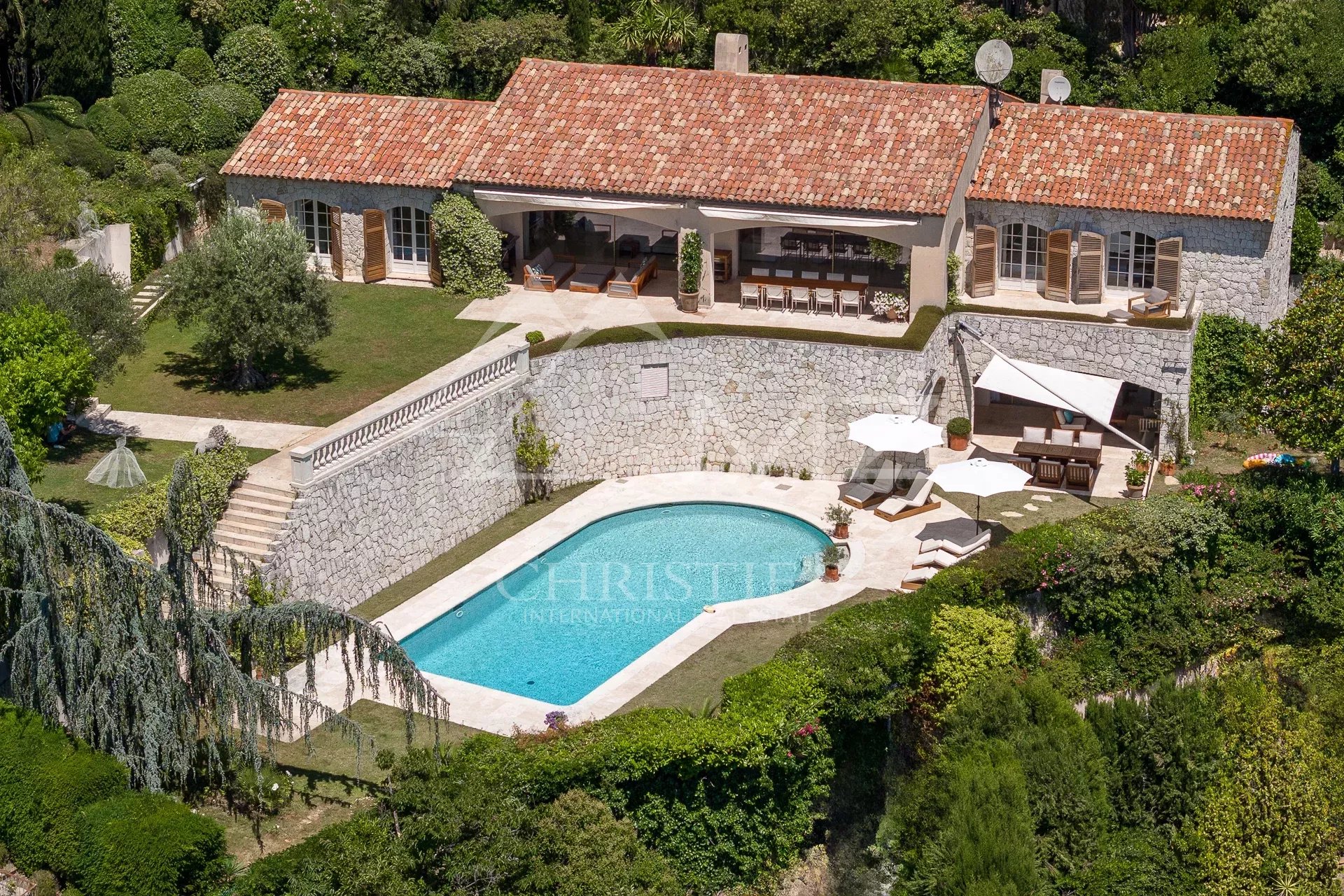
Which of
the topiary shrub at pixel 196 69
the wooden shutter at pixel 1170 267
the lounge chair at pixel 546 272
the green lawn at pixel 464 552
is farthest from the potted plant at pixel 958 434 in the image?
the topiary shrub at pixel 196 69

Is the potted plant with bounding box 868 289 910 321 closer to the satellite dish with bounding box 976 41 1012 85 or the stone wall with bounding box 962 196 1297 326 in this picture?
the stone wall with bounding box 962 196 1297 326

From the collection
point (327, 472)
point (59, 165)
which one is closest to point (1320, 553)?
point (327, 472)

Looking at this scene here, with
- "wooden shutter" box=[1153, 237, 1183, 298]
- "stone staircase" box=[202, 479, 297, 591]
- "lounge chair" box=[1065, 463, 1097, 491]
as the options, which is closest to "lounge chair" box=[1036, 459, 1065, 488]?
"lounge chair" box=[1065, 463, 1097, 491]

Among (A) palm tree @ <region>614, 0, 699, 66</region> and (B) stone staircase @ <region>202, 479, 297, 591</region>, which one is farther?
(A) palm tree @ <region>614, 0, 699, 66</region>

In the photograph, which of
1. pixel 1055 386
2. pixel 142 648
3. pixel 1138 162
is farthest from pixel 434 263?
pixel 142 648

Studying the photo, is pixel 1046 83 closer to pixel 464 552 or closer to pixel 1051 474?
pixel 1051 474

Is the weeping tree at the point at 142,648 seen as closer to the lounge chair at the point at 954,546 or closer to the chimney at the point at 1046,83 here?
the lounge chair at the point at 954,546
